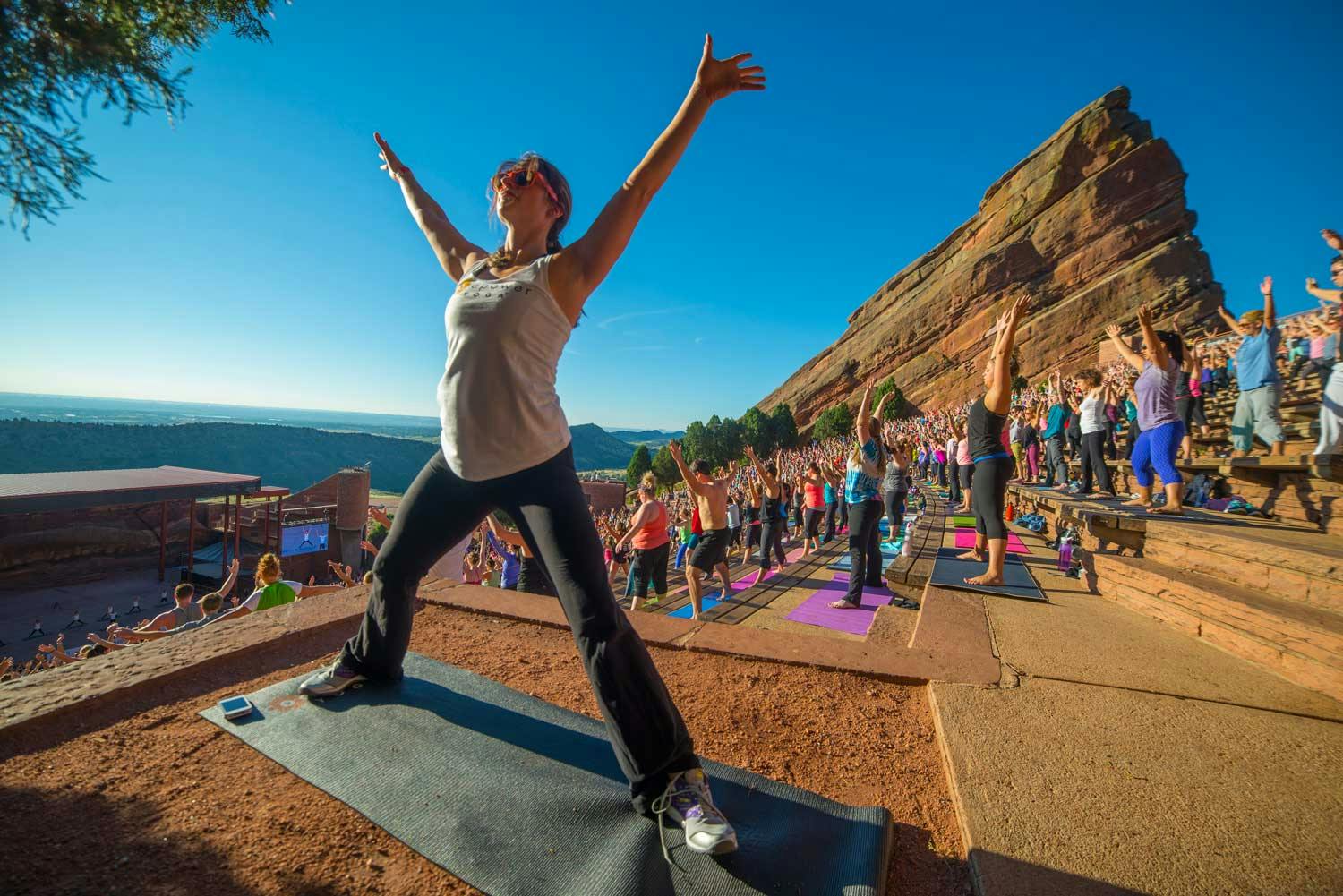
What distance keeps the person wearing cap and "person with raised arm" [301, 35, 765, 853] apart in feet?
23.1

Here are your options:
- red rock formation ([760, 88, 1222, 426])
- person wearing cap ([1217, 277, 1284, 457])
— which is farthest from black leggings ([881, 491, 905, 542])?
red rock formation ([760, 88, 1222, 426])

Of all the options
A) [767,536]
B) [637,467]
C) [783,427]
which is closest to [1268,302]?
[767,536]

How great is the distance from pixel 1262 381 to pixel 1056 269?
204 feet

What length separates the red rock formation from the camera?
154 feet

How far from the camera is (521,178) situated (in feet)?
6.30

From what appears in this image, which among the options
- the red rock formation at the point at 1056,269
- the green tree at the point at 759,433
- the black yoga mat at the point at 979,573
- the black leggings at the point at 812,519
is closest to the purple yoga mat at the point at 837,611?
the black yoga mat at the point at 979,573

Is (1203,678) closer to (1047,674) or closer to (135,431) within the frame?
(1047,674)

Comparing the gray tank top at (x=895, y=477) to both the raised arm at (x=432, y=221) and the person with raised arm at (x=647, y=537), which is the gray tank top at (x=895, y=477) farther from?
the raised arm at (x=432, y=221)

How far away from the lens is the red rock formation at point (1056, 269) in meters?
46.9

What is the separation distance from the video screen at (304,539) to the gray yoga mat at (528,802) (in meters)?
23.2

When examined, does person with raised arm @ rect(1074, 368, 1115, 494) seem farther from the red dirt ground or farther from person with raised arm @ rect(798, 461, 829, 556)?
the red dirt ground

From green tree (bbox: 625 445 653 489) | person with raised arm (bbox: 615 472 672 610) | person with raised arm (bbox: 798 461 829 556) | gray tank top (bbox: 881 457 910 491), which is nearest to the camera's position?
person with raised arm (bbox: 615 472 672 610)

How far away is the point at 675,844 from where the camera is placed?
4.66 ft

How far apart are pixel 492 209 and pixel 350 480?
21834 millimetres
